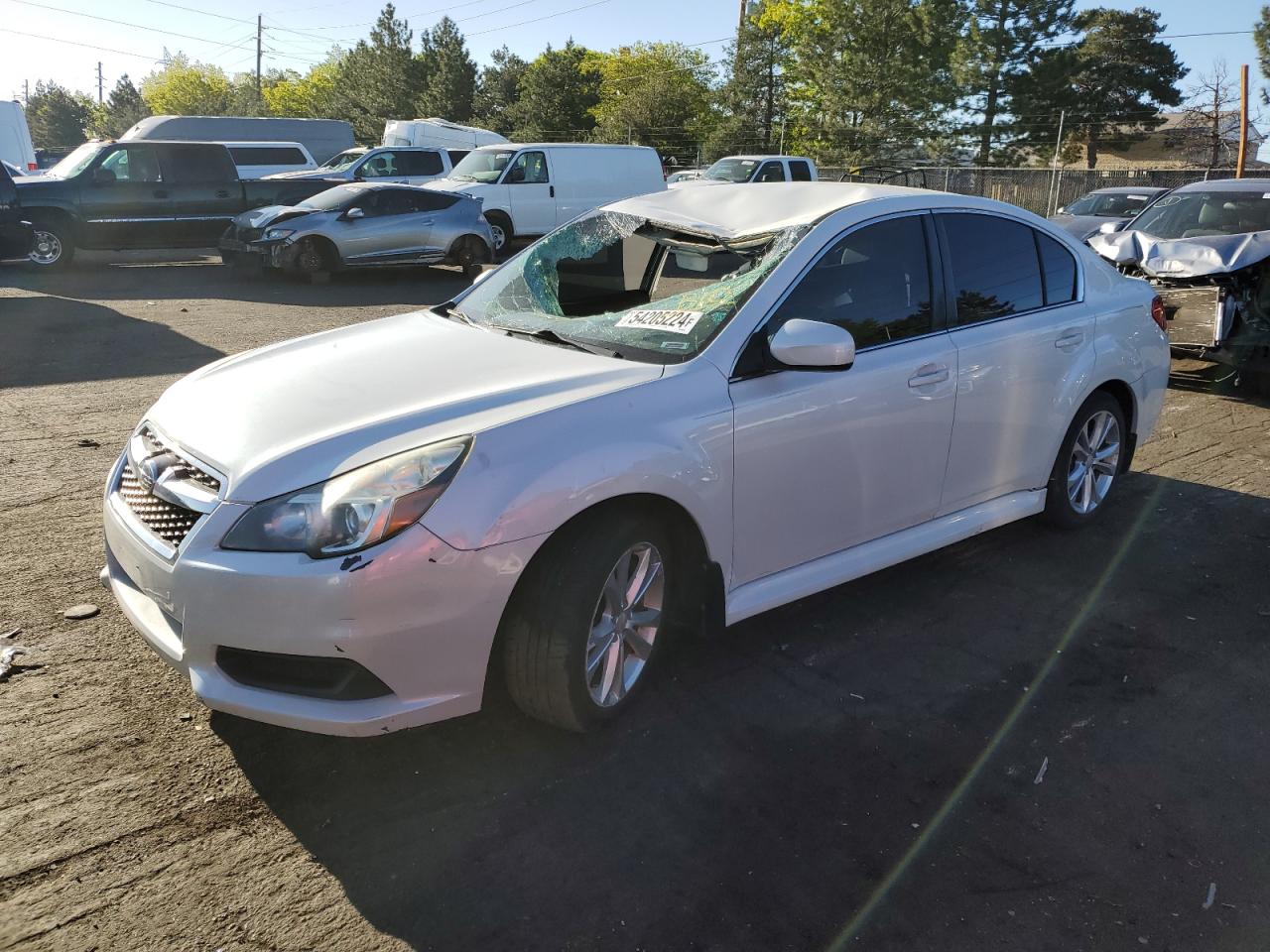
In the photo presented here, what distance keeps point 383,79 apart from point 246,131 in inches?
1917

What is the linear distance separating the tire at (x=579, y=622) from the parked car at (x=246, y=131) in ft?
70.3

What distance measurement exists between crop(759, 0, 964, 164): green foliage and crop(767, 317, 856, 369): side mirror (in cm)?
5329

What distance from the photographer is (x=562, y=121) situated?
6106 cm

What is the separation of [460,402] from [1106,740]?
7.78 ft

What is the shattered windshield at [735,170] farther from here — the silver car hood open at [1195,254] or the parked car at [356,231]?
the silver car hood open at [1195,254]

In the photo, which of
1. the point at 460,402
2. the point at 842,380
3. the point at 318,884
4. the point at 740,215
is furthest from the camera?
the point at 740,215

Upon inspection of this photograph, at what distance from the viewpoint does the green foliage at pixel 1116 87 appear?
5003cm

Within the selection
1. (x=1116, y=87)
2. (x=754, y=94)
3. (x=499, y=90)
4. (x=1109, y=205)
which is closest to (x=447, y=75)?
(x=499, y=90)

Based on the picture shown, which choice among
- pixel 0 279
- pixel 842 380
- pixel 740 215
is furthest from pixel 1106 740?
pixel 0 279

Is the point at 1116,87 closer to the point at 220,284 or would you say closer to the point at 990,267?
the point at 220,284

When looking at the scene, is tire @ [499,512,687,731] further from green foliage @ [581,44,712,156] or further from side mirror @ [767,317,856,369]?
green foliage @ [581,44,712,156]

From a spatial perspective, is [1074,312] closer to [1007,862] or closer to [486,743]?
[1007,862]

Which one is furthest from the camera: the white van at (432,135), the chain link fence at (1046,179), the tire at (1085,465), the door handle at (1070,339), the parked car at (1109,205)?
the white van at (432,135)

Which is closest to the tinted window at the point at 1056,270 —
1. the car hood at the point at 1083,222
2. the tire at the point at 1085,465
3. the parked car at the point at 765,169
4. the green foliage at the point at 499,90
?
the tire at the point at 1085,465
